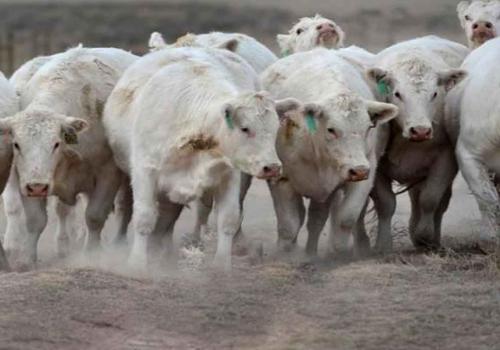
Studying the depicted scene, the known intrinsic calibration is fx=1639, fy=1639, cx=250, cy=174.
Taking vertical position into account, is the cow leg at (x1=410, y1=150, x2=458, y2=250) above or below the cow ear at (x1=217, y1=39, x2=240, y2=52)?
below

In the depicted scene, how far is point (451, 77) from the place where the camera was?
12.8 meters

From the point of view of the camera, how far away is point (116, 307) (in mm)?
10086

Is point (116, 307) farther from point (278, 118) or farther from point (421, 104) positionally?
point (421, 104)

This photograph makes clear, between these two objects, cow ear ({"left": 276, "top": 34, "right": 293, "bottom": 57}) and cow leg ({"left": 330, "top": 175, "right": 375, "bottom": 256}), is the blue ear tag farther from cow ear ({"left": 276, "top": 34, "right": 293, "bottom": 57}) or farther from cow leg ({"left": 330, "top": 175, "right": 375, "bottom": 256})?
cow ear ({"left": 276, "top": 34, "right": 293, "bottom": 57})

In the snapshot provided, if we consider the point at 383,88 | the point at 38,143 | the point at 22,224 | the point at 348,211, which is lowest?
the point at 22,224

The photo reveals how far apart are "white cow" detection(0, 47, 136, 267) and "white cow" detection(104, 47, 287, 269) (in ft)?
1.20

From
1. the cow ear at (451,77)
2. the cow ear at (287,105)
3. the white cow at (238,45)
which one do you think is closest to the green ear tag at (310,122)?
the cow ear at (287,105)

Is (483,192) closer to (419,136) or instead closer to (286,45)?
(419,136)

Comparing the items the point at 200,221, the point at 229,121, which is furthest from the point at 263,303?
the point at 200,221

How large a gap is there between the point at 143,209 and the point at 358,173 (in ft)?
5.27

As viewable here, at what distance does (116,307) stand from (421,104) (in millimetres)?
3657

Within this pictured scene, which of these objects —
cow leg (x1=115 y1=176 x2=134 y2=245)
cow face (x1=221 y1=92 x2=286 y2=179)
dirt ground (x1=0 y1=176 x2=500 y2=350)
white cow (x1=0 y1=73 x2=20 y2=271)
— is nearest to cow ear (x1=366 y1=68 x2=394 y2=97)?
dirt ground (x1=0 y1=176 x2=500 y2=350)

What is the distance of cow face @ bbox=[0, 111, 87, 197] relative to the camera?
464 inches

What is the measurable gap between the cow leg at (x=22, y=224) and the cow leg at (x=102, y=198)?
41cm
